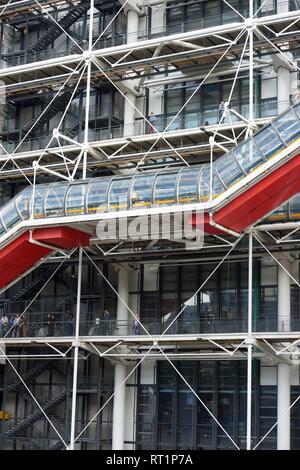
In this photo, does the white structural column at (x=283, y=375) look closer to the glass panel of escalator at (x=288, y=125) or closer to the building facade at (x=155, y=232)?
the building facade at (x=155, y=232)

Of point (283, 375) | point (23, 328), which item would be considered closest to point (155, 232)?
point (283, 375)

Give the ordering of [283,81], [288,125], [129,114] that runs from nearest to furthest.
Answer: [288,125]
[283,81]
[129,114]

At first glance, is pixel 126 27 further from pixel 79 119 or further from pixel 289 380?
pixel 289 380

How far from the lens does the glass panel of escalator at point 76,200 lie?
21.2 meters

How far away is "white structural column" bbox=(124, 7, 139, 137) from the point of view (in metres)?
25.2

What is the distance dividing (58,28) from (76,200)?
8634 mm

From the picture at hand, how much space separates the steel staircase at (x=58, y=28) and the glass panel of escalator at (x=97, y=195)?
8066 millimetres

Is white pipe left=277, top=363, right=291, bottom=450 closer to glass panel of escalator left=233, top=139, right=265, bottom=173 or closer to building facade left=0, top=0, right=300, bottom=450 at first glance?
building facade left=0, top=0, right=300, bottom=450

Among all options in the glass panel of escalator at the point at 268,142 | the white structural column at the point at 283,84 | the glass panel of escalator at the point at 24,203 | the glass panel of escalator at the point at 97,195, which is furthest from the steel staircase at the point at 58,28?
the glass panel of escalator at the point at 268,142

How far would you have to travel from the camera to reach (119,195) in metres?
20.7

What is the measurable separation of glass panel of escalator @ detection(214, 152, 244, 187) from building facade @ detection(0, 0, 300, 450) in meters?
0.05

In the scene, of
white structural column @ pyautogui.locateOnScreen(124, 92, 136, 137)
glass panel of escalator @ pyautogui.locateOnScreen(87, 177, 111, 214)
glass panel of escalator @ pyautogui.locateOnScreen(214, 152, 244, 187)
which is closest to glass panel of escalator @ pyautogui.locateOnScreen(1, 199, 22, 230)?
glass panel of escalator @ pyautogui.locateOnScreen(87, 177, 111, 214)

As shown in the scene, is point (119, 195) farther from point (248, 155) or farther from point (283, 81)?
point (283, 81)

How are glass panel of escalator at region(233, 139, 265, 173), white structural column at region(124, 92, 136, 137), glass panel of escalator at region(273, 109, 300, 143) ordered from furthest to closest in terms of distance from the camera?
white structural column at region(124, 92, 136, 137) < glass panel of escalator at region(233, 139, 265, 173) < glass panel of escalator at region(273, 109, 300, 143)
